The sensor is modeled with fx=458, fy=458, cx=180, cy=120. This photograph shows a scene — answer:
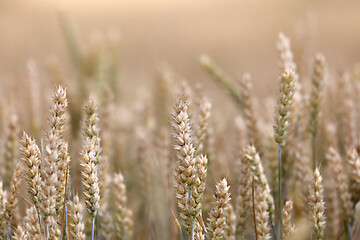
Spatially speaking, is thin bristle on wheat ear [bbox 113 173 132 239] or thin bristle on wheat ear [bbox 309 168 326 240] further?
thin bristle on wheat ear [bbox 113 173 132 239]

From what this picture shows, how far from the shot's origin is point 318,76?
1547mm

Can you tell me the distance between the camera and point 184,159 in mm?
1001

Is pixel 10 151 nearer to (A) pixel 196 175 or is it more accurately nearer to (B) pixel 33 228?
(B) pixel 33 228

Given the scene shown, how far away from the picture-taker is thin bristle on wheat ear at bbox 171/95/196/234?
1002 millimetres

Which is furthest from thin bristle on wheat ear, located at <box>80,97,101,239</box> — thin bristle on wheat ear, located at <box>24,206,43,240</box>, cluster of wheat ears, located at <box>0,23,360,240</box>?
thin bristle on wheat ear, located at <box>24,206,43,240</box>

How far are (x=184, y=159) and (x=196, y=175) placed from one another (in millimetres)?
105

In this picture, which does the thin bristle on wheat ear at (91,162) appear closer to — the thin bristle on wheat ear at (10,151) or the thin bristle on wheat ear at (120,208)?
the thin bristle on wheat ear at (120,208)

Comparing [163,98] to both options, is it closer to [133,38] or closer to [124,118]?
[124,118]

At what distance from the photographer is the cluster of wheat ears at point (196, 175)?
1.02 metres

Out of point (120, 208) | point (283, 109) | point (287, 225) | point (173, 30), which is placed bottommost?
point (287, 225)

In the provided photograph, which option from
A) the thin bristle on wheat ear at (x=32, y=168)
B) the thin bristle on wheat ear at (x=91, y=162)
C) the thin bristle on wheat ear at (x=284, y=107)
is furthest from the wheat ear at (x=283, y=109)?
the thin bristle on wheat ear at (x=32, y=168)

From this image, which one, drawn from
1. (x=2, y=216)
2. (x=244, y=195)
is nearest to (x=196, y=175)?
(x=244, y=195)

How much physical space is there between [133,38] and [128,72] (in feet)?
7.22

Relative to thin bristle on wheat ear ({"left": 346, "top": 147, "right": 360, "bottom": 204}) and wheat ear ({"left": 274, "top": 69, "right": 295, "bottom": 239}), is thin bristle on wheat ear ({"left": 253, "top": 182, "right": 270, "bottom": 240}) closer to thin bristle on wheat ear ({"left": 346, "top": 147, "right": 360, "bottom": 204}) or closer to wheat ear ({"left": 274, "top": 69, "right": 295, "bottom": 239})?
wheat ear ({"left": 274, "top": 69, "right": 295, "bottom": 239})
